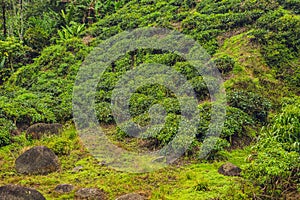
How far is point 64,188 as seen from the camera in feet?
34.4

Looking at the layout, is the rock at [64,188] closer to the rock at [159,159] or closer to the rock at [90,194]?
the rock at [90,194]

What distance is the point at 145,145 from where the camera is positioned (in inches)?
539

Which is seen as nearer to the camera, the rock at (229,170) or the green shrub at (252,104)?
the rock at (229,170)

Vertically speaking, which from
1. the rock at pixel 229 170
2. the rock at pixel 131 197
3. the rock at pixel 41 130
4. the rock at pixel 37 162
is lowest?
the rock at pixel 41 130

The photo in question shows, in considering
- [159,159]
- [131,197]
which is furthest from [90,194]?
[159,159]

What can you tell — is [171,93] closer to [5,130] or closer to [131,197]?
[5,130]

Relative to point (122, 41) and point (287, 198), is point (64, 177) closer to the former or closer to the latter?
point (287, 198)

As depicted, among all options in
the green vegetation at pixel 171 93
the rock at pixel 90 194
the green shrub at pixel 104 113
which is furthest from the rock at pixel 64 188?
the green shrub at pixel 104 113

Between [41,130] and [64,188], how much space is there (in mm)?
4797

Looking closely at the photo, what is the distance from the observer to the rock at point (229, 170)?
10.7 metres

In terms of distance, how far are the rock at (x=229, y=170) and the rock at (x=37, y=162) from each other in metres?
4.92

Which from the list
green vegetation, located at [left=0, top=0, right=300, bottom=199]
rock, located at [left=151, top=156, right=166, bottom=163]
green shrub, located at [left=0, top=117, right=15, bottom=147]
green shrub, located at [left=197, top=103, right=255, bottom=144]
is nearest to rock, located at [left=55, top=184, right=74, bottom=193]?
green vegetation, located at [left=0, top=0, right=300, bottom=199]

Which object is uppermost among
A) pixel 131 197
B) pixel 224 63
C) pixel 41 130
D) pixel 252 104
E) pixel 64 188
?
pixel 224 63

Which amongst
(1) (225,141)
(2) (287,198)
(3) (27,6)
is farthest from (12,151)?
(3) (27,6)
